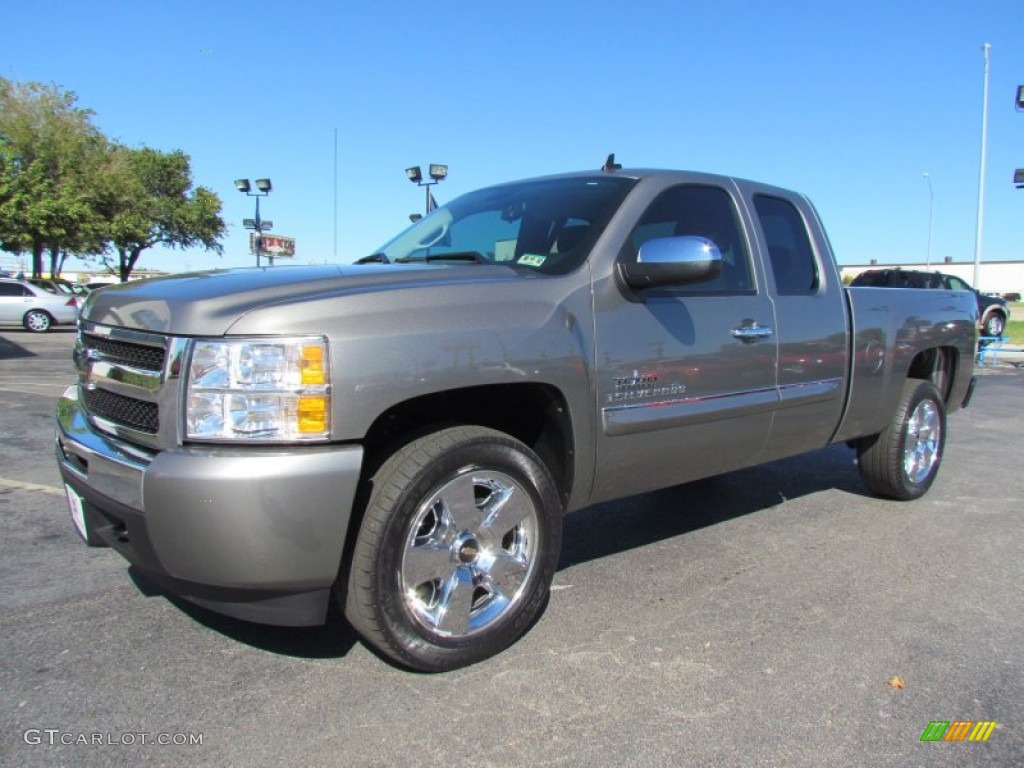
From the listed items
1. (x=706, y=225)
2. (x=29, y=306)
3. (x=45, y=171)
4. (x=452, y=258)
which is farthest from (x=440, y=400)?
(x=45, y=171)

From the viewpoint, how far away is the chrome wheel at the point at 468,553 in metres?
2.69

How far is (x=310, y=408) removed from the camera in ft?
7.76

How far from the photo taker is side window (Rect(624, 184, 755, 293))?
11.8 ft

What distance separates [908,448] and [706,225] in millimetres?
2396

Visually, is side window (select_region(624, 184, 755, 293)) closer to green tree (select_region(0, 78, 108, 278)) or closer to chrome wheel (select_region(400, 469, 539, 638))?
chrome wheel (select_region(400, 469, 539, 638))

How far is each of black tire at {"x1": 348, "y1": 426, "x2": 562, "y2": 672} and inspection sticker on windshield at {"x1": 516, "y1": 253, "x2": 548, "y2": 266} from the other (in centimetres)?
81

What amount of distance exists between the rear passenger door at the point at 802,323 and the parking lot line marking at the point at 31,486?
4336 mm

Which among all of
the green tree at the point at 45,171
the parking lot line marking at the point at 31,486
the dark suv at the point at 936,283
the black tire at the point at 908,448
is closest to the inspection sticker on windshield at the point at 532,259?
the black tire at the point at 908,448

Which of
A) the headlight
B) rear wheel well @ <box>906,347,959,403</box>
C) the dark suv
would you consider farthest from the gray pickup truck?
the dark suv

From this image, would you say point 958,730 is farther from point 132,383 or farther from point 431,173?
point 431,173

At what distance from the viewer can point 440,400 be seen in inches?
112

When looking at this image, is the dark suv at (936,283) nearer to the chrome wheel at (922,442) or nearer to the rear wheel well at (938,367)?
the rear wheel well at (938,367)

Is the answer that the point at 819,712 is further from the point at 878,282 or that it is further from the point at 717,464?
the point at 878,282

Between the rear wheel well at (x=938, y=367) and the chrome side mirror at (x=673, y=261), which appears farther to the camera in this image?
the rear wheel well at (x=938, y=367)
